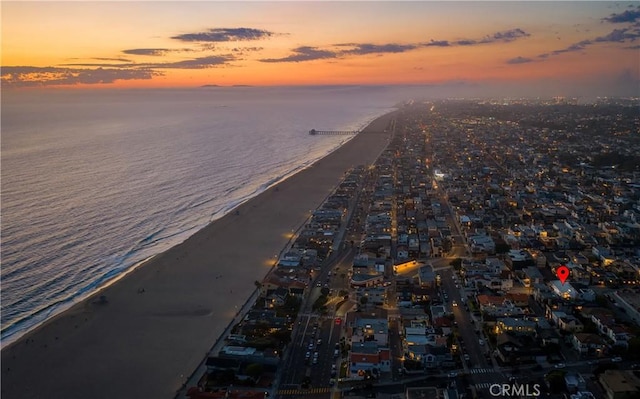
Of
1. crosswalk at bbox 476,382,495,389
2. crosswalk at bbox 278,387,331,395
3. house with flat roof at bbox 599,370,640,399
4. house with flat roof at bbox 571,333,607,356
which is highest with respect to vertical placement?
house with flat roof at bbox 599,370,640,399

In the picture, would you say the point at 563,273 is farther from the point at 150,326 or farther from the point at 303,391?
the point at 150,326

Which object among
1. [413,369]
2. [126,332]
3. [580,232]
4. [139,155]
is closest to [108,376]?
[126,332]

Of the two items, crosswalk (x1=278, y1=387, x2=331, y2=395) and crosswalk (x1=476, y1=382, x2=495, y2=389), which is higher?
crosswalk (x1=476, y1=382, x2=495, y2=389)

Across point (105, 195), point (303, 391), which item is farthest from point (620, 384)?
point (105, 195)

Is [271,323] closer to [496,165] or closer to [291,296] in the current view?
[291,296]

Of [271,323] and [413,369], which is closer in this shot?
Result: [413,369]

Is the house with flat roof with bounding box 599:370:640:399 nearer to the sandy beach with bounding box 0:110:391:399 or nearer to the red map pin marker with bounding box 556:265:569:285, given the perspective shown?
the red map pin marker with bounding box 556:265:569:285

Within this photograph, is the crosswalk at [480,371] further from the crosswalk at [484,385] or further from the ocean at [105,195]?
the ocean at [105,195]

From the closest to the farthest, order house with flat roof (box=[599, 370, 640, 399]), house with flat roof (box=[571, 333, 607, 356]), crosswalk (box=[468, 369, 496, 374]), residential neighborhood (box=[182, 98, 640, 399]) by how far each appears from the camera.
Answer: house with flat roof (box=[599, 370, 640, 399])
residential neighborhood (box=[182, 98, 640, 399])
crosswalk (box=[468, 369, 496, 374])
house with flat roof (box=[571, 333, 607, 356])

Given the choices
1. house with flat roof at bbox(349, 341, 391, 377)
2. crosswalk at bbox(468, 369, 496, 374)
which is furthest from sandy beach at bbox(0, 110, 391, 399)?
crosswalk at bbox(468, 369, 496, 374)

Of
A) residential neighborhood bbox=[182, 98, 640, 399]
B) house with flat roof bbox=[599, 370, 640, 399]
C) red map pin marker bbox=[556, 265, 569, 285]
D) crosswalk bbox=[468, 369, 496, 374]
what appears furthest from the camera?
red map pin marker bbox=[556, 265, 569, 285]
